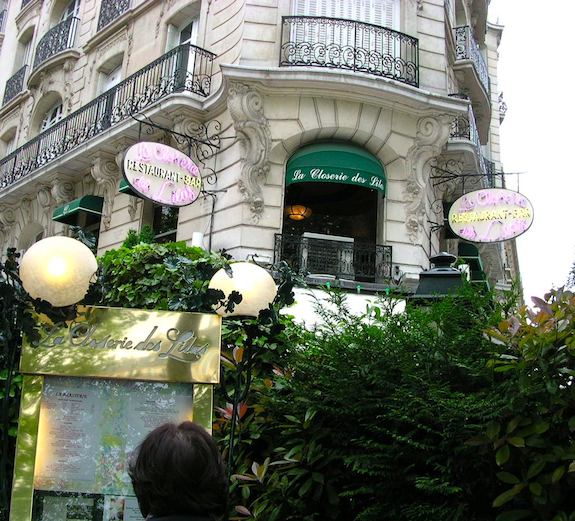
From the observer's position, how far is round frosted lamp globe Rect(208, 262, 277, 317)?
14.7 feet

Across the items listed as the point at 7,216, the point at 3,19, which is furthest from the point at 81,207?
the point at 3,19

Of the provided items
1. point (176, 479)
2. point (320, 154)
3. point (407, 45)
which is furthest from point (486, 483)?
point (407, 45)

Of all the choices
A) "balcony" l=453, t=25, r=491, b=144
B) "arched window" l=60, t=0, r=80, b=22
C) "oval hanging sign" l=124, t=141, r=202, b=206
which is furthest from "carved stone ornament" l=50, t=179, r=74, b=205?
"balcony" l=453, t=25, r=491, b=144

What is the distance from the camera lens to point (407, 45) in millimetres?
A: 13211

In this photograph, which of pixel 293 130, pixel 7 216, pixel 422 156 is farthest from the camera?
pixel 7 216

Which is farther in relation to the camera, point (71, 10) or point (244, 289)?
→ point (71, 10)

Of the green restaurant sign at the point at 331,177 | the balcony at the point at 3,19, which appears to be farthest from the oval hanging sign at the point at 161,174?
A: the balcony at the point at 3,19

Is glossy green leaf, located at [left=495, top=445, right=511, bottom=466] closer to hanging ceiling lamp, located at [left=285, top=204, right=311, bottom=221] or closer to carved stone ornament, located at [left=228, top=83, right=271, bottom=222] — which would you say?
carved stone ornament, located at [left=228, top=83, right=271, bottom=222]

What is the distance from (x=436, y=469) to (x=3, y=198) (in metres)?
17.7

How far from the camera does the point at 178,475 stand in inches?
88.0

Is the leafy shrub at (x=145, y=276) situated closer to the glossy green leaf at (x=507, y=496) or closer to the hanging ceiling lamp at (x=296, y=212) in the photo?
the glossy green leaf at (x=507, y=496)

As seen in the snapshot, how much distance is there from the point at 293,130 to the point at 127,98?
461cm

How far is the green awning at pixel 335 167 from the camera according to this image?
1178cm

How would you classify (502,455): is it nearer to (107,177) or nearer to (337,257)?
(337,257)
